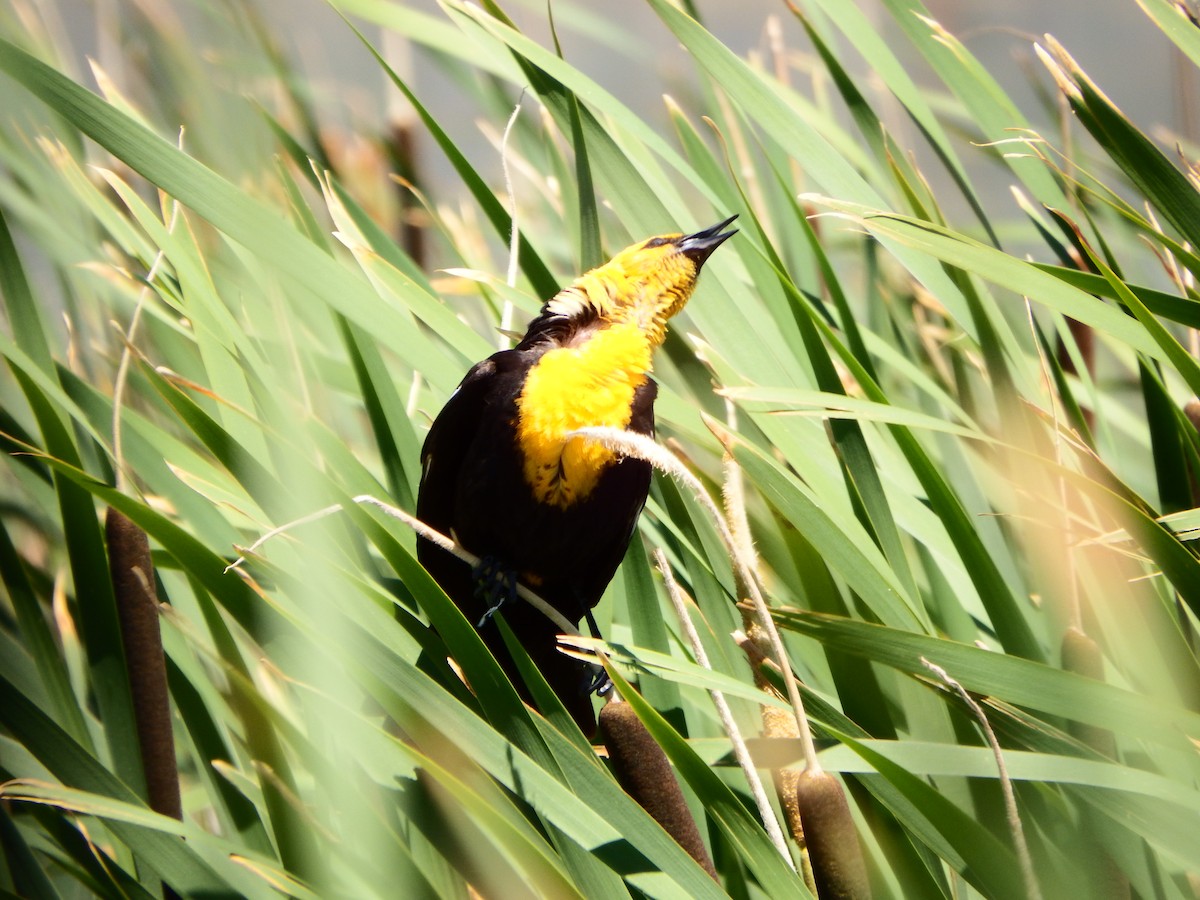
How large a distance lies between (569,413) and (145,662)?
1.44 ft

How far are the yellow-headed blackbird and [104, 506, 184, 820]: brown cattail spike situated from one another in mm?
295

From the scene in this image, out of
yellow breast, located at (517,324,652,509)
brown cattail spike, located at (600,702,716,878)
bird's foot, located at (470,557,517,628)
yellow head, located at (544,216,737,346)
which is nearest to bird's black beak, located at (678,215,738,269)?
yellow head, located at (544,216,737,346)

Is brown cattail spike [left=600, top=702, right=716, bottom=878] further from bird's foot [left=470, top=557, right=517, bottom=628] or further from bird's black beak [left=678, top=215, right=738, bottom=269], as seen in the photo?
bird's black beak [left=678, top=215, right=738, bottom=269]

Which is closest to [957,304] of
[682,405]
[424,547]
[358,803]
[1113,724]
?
[682,405]

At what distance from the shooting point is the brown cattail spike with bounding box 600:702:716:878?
66 centimetres

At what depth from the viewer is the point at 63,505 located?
739mm

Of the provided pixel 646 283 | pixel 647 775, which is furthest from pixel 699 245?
pixel 647 775

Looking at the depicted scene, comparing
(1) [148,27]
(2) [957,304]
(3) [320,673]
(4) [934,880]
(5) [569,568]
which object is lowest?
(4) [934,880]

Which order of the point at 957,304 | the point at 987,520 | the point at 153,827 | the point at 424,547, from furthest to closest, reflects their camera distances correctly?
1. the point at 987,520
2. the point at 424,547
3. the point at 957,304
4. the point at 153,827

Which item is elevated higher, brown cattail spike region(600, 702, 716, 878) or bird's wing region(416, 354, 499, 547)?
bird's wing region(416, 354, 499, 547)

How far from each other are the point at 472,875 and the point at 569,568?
0.38 meters

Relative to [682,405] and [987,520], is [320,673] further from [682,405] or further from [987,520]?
[987,520]

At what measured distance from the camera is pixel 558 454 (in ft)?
3.27

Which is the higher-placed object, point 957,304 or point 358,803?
point 957,304
